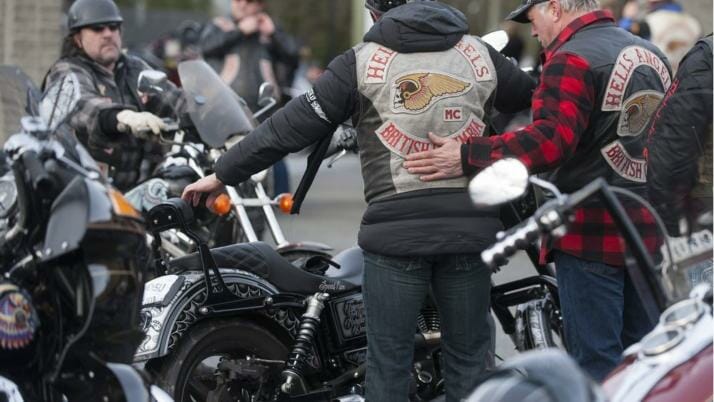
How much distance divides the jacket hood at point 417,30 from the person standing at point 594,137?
1.25 ft

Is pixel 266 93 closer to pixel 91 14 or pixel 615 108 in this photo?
pixel 91 14

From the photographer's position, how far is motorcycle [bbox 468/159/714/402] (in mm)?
3135

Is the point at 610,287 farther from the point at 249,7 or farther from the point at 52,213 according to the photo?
the point at 249,7

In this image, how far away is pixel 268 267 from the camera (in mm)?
5305

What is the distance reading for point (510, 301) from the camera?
579 centimetres

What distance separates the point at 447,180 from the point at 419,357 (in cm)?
119

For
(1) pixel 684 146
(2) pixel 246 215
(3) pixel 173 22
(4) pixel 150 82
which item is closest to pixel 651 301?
(1) pixel 684 146

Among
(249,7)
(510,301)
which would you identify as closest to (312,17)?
(249,7)

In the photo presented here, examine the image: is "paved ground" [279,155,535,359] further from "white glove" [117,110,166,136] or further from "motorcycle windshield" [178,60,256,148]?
"white glove" [117,110,166,136]

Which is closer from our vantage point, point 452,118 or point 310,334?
point 452,118

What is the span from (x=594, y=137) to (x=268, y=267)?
1.29 m

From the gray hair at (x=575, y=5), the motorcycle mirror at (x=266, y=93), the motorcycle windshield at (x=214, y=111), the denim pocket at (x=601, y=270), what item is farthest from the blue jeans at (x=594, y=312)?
the motorcycle mirror at (x=266, y=93)

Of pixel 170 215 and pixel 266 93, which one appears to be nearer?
pixel 170 215

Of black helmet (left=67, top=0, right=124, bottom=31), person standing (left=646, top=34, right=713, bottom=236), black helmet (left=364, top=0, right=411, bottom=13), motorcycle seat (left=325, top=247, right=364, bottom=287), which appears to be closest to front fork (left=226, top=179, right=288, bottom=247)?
motorcycle seat (left=325, top=247, right=364, bottom=287)
